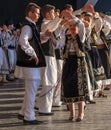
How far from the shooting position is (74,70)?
7.46m

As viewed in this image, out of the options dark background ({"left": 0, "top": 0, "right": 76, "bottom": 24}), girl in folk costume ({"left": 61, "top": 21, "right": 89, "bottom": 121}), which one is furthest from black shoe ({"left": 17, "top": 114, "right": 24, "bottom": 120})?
dark background ({"left": 0, "top": 0, "right": 76, "bottom": 24})

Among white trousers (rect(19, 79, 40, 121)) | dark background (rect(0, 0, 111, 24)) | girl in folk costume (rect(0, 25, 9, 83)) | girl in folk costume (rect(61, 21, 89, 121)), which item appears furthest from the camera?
dark background (rect(0, 0, 111, 24))

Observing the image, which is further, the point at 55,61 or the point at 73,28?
the point at 55,61

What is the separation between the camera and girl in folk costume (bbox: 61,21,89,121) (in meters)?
7.45

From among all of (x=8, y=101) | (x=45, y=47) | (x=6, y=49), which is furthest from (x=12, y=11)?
(x=45, y=47)

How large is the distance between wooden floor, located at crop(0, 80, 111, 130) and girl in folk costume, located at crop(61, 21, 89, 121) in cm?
37

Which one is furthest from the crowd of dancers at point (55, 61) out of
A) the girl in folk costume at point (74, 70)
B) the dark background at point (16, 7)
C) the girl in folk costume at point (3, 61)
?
the dark background at point (16, 7)

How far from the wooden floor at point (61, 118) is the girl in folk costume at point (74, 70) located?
0.37 meters

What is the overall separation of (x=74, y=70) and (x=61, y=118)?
814 millimetres

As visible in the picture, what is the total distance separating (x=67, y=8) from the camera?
797 cm

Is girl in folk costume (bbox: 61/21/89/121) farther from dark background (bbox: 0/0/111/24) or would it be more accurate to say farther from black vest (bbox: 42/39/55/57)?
dark background (bbox: 0/0/111/24)

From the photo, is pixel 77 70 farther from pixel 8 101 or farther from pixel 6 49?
pixel 6 49

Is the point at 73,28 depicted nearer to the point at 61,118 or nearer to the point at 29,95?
the point at 29,95

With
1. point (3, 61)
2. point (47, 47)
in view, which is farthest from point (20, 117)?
point (3, 61)
